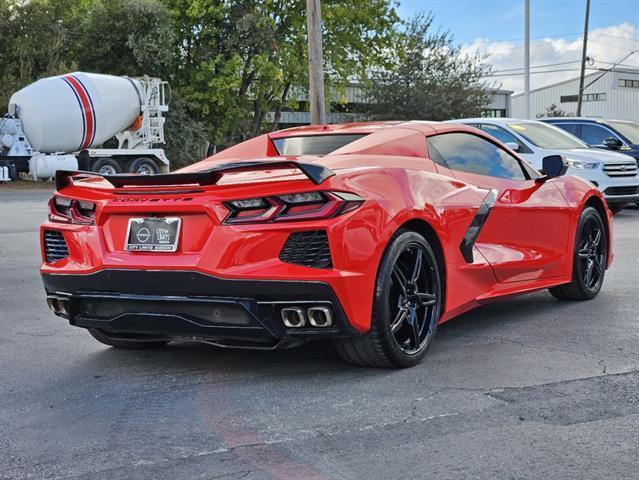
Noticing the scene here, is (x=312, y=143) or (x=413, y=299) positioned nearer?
(x=413, y=299)

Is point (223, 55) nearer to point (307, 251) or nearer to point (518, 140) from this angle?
point (518, 140)

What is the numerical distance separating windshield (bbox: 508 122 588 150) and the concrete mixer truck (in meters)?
14.4

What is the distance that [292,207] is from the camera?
4449 millimetres

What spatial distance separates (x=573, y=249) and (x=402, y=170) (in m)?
2.36

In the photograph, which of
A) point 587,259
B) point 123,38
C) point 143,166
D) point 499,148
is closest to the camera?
point 499,148

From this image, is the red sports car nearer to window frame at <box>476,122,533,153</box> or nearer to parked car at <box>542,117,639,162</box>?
window frame at <box>476,122,533,153</box>

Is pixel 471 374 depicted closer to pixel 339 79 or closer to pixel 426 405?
pixel 426 405

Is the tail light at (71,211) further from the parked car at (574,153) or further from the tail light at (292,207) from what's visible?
the parked car at (574,153)

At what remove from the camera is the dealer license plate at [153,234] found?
4574 mm

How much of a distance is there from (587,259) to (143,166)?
2503cm

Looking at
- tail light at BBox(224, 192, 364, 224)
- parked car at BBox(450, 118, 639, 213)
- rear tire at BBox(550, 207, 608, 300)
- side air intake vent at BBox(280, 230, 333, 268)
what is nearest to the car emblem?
tail light at BBox(224, 192, 364, 224)

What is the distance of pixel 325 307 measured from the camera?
4.41 meters

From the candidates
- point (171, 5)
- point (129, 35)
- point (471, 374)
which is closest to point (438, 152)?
point (471, 374)

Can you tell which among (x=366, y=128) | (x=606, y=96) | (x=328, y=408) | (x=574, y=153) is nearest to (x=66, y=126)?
(x=574, y=153)
